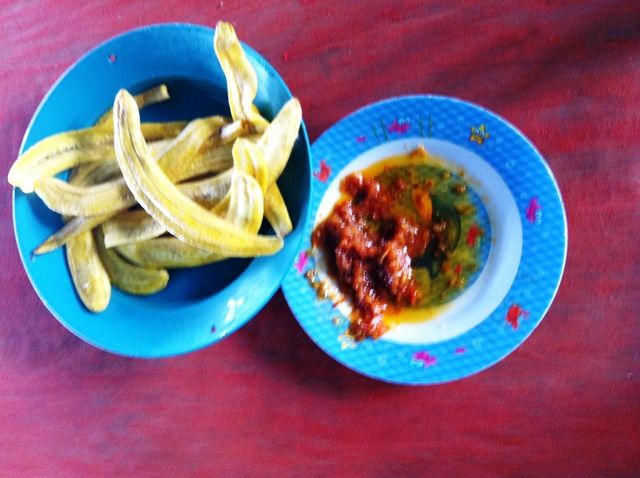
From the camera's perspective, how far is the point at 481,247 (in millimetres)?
916

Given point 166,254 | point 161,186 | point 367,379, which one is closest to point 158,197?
point 161,186

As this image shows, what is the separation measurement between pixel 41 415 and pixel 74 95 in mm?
559

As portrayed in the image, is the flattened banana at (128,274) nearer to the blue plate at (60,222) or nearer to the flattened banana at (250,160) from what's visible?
the blue plate at (60,222)

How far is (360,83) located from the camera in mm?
909

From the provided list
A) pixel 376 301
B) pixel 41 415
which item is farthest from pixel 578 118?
pixel 41 415

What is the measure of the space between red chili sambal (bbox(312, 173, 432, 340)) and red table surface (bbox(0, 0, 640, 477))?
11 cm

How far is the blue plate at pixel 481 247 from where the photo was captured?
0.86 metres

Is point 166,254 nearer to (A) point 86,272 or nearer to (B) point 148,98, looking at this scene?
(A) point 86,272

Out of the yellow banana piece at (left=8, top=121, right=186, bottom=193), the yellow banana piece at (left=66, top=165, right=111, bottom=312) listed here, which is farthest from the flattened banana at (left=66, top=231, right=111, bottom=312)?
the yellow banana piece at (left=8, top=121, right=186, bottom=193)

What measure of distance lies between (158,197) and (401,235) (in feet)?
1.26

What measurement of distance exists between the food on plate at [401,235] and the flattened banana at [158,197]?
21cm

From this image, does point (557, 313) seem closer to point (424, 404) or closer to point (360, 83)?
point (424, 404)

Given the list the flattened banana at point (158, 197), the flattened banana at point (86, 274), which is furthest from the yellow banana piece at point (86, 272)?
the flattened banana at point (158, 197)

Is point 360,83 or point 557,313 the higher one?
point 360,83
